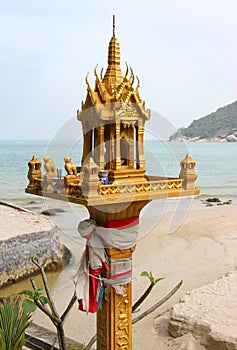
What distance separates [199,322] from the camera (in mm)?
7336

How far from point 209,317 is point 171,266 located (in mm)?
5590

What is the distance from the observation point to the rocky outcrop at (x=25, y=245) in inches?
474

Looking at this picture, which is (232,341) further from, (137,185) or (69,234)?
(137,185)

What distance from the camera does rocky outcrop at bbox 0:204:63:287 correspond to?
1203 cm

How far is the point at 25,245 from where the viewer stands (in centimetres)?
1249

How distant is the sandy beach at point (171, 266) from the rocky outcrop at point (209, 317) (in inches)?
10.1

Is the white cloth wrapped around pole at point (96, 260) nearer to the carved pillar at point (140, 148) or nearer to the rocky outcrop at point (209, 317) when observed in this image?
the carved pillar at point (140, 148)

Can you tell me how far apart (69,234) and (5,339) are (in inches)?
57.5

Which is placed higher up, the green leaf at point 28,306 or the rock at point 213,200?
the green leaf at point 28,306

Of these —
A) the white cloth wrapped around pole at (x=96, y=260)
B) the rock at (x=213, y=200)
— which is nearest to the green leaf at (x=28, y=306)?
the white cloth wrapped around pole at (x=96, y=260)

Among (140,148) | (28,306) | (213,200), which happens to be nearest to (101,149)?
(140,148)

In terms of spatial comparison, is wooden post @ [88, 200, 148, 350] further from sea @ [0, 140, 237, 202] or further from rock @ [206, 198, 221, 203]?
rock @ [206, 198, 221, 203]

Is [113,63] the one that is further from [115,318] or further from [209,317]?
[209,317]

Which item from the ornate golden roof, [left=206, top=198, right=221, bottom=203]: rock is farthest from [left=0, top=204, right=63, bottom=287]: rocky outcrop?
[left=206, top=198, right=221, bottom=203]: rock
